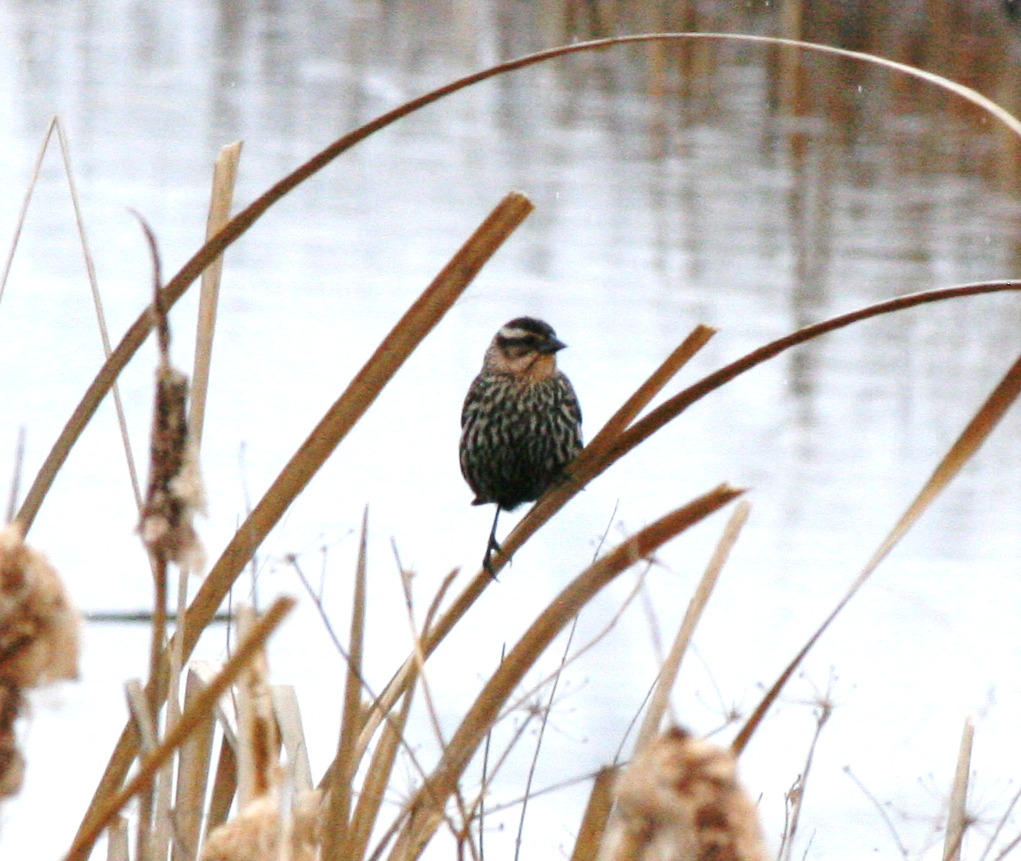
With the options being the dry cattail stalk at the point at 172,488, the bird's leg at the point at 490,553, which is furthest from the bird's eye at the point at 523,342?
the dry cattail stalk at the point at 172,488

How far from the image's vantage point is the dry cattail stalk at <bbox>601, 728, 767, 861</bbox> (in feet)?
2.93

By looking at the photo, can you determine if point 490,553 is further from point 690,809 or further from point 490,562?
point 690,809

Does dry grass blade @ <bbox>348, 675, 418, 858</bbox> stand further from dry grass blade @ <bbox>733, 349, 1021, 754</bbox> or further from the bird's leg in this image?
dry grass blade @ <bbox>733, 349, 1021, 754</bbox>

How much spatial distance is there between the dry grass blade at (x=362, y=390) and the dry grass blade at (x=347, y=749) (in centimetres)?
8

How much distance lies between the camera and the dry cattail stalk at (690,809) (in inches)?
35.2

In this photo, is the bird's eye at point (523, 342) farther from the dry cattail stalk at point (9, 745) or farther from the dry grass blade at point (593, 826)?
the dry cattail stalk at point (9, 745)

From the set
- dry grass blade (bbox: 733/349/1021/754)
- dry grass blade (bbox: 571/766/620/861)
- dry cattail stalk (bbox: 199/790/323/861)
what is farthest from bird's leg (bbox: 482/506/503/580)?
dry cattail stalk (bbox: 199/790/323/861)

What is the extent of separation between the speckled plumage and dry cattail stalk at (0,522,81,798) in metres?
2.33

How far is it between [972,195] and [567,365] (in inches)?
162

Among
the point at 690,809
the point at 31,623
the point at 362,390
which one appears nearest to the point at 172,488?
the point at 31,623

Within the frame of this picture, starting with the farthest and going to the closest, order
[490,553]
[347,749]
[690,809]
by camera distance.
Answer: [490,553]
[347,749]
[690,809]

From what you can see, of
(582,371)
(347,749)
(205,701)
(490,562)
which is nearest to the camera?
(205,701)

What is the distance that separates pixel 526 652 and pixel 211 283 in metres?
0.59

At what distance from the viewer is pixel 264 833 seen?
1133 millimetres
